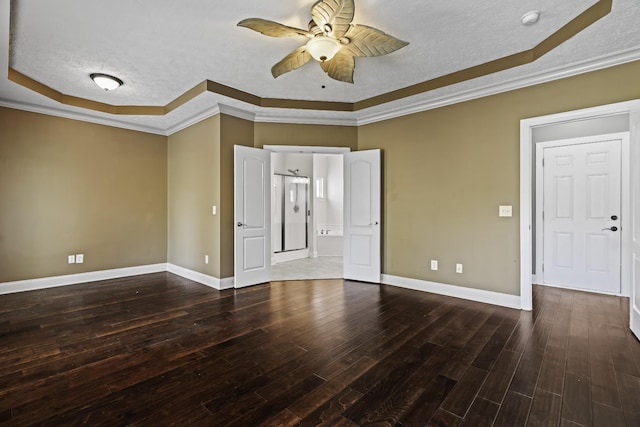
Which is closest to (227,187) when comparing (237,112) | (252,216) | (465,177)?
(252,216)

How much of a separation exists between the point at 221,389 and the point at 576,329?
10.6 ft

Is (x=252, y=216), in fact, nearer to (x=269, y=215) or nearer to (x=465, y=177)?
(x=269, y=215)

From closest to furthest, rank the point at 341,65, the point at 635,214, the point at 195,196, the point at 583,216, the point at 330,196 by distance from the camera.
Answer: the point at 635,214, the point at 341,65, the point at 583,216, the point at 195,196, the point at 330,196

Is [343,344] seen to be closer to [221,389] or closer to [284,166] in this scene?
[221,389]

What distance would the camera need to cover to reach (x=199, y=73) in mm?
3568

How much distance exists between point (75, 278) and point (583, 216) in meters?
7.62

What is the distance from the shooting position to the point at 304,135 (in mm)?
4883

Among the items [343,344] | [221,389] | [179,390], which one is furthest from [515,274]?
[179,390]

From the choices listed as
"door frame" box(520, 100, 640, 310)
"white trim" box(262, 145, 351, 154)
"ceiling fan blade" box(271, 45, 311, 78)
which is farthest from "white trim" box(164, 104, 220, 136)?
"door frame" box(520, 100, 640, 310)

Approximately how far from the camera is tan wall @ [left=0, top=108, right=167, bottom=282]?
4246 millimetres

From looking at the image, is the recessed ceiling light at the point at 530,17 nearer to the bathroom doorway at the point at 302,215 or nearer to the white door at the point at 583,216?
the white door at the point at 583,216

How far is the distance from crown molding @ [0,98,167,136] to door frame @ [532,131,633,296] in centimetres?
640

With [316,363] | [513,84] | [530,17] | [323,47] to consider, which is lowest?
[316,363]

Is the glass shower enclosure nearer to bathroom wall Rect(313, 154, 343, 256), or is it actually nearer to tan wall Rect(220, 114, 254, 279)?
bathroom wall Rect(313, 154, 343, 256)
